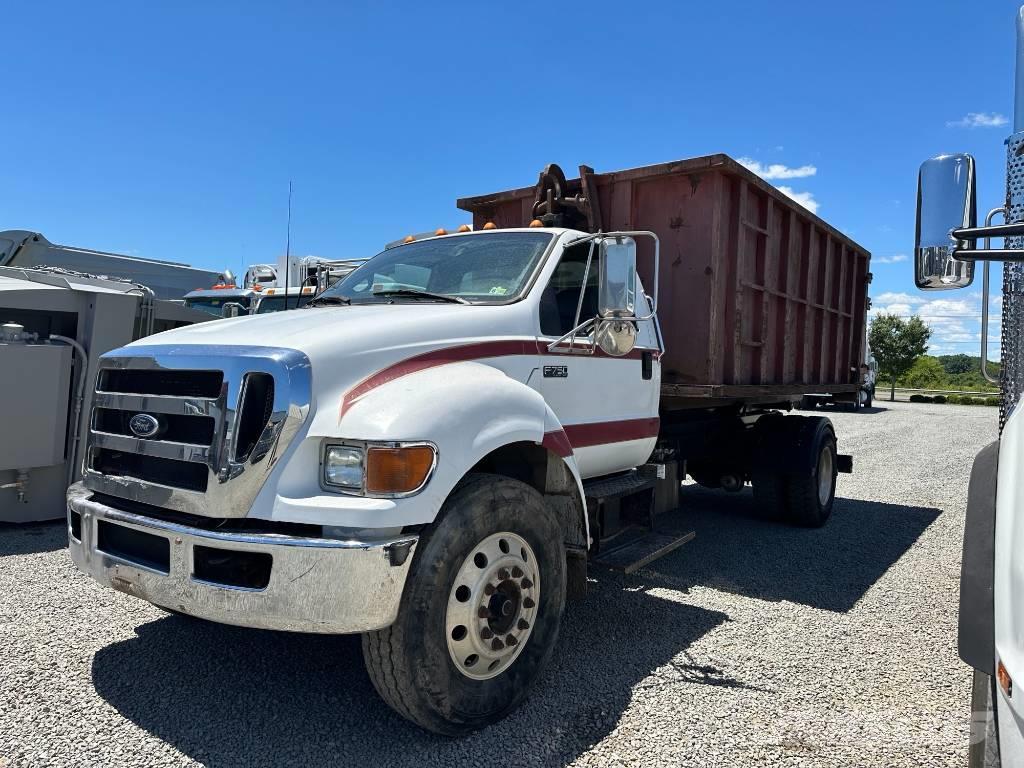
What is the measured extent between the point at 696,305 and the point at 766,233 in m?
1.14

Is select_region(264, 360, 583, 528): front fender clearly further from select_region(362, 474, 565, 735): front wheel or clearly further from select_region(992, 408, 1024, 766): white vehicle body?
select_region(992, 408, 1024, 766): white vehicle body

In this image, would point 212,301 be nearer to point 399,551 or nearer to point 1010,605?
point 399,551

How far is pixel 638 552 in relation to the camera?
4336 millimetres

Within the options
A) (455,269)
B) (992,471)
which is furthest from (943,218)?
(455,269)

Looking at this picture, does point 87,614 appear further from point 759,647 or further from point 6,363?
point 759,647

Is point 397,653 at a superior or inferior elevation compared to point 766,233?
inferior

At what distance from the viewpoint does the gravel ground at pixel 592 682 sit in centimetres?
288

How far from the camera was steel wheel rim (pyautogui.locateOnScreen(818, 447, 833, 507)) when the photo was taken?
6.94 m

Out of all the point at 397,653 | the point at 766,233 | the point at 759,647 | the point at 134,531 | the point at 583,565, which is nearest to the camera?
the point at 397,653

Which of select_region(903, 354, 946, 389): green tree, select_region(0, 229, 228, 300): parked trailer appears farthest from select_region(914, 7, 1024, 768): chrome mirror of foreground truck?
select_region(903, 354, 946, 389): green tree

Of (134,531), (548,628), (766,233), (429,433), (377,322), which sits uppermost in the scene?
(766,233)

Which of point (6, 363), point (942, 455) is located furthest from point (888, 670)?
point (942, 455)

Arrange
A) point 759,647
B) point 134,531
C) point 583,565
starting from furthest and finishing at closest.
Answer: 1. point 759,647
2. point 583,565
3. point 134,531

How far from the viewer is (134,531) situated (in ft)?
9.79
